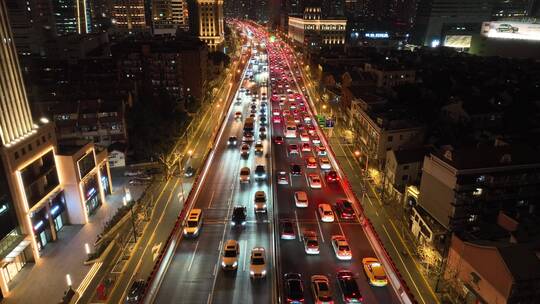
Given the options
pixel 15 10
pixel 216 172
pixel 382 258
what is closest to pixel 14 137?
pixel 216 172

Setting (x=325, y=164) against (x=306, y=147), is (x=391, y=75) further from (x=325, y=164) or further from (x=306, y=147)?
(x=325, y=164)

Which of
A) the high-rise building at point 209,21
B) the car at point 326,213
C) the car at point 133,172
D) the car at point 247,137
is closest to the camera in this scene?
the car at point 326,213

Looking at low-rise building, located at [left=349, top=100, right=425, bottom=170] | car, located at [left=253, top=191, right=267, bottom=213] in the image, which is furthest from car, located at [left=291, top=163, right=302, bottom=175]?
low-rise building, located at [left=349, top=100, right=425, bottom=170]

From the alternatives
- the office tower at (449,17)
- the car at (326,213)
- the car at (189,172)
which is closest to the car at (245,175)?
the car at (189,172)

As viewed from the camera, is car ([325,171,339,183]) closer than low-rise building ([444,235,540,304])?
No

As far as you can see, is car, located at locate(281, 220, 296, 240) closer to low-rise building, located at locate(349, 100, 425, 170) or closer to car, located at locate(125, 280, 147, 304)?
car, located at locate(125, 280, 147, 304)

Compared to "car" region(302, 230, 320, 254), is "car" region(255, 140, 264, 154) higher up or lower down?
lower down

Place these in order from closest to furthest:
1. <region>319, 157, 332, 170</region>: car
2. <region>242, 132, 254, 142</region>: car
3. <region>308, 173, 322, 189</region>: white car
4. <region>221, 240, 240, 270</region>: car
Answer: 1. <region>221, 240, 240, 270</region>: car
2. <region>308, 173, 322, 189</region>: white car
3. <region>319, 157, 332, 170</region>: car
4. <region>242, 132, 254, 142</region>: car

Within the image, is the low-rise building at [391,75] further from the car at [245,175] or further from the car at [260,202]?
the car at [260,202]
